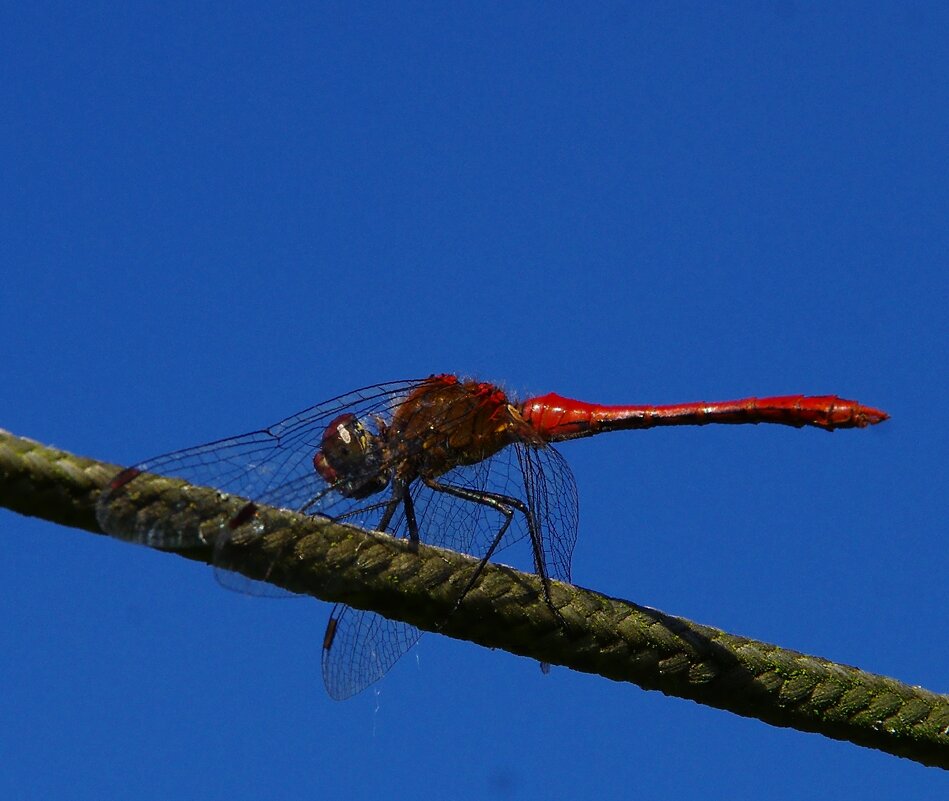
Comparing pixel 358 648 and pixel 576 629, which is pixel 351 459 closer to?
pixel 358 648

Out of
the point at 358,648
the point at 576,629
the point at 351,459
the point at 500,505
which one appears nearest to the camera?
the point at 576,629

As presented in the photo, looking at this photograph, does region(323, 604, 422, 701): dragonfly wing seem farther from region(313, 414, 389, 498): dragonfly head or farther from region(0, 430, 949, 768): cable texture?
region(0, 430, 949, 768): cable texture

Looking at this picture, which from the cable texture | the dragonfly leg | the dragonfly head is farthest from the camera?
the dragonfly leg

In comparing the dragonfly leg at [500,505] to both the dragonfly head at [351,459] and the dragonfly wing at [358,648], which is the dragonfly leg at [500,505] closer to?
the dragonfly head at [351,459]

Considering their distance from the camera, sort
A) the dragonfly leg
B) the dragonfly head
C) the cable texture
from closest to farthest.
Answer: the cable texture < the dragonfly head < the dragonfly leg

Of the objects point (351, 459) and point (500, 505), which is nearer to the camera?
point (351, 459)

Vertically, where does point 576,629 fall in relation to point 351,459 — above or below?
below

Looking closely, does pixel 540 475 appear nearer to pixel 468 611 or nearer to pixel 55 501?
pixel 468 611
